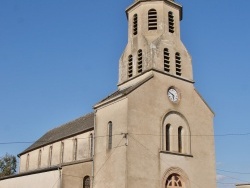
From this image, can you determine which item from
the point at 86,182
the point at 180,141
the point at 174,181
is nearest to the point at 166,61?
the point at 180,141

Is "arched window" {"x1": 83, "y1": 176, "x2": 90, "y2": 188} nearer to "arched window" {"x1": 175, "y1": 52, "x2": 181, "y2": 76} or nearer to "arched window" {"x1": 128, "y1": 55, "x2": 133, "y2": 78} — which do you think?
"arched window" {"x1": 128, "y1": 55, "x2": 133, "y2": 78}

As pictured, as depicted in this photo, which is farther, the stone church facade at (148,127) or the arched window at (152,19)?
the arched window at (152,19)

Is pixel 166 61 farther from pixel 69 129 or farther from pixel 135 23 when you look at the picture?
pixel 69 129

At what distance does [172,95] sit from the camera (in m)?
28.6

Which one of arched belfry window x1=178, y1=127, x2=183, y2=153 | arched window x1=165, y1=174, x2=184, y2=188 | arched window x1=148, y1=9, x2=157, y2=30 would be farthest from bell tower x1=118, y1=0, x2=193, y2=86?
arched window x1=165, y1=174, x2=184, y2=188

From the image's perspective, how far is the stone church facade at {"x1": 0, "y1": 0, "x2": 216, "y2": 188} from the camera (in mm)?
25234

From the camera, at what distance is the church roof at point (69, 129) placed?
33.1 meters

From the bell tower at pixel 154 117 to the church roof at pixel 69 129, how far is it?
15.2 ft

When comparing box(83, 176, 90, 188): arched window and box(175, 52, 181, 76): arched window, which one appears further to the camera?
box(175, 52, 181, 76): arched window

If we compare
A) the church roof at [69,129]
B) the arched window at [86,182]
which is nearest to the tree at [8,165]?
the church roof at [69,129]

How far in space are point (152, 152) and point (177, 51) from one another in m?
9.38

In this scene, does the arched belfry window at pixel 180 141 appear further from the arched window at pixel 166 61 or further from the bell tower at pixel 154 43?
the arched window at pixel 166 61

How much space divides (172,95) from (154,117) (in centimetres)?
300

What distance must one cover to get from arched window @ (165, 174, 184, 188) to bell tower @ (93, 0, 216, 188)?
71mm
